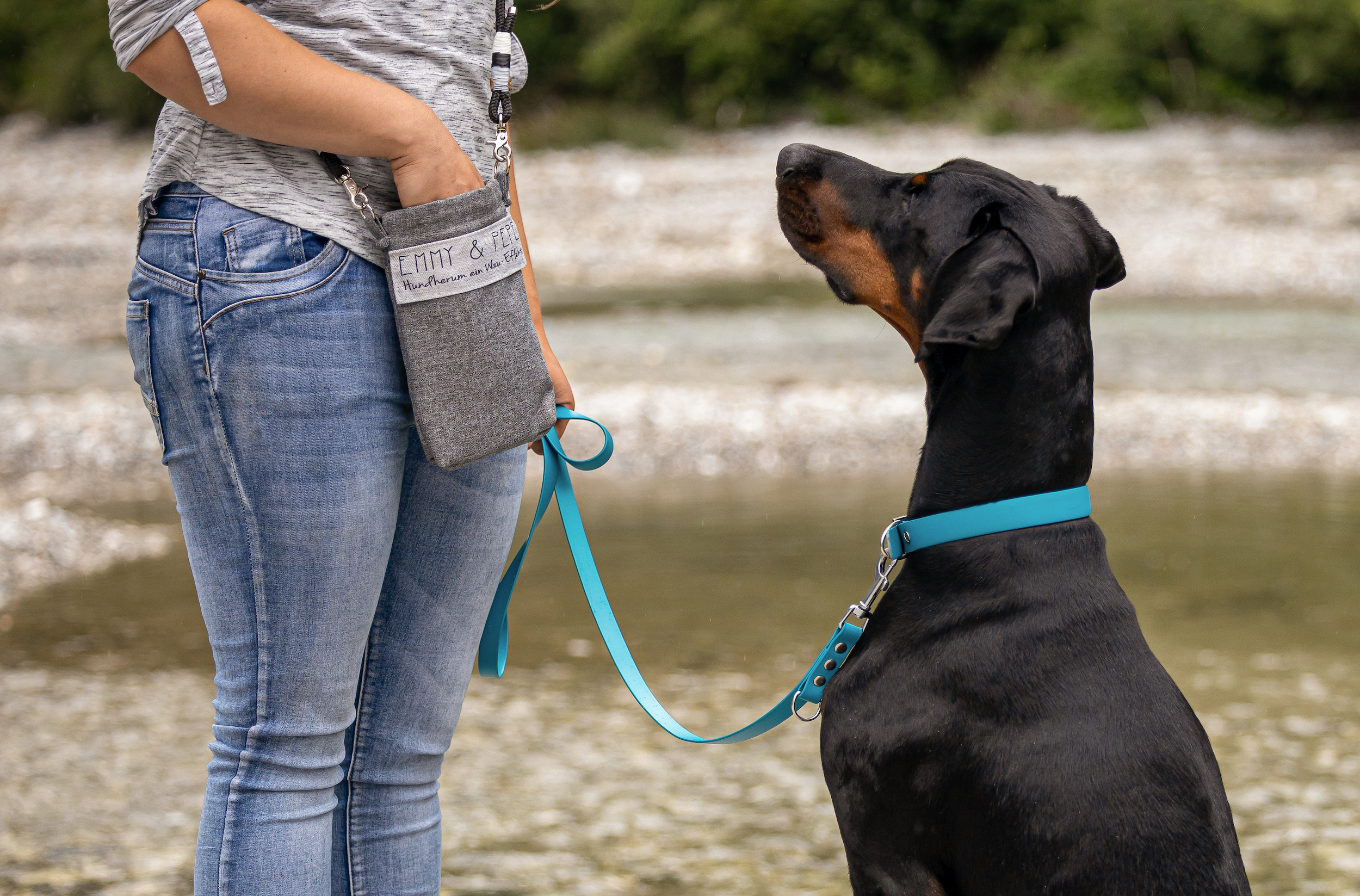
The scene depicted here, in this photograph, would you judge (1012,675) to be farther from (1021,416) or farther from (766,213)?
(766,213)

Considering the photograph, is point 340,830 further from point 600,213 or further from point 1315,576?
point 600,213

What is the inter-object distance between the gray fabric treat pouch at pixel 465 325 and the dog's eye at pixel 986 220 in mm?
763

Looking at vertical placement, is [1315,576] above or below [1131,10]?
below

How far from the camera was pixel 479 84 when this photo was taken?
167 cm

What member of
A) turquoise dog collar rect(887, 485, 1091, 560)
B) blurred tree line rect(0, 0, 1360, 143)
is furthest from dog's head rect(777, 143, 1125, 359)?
blurred tree line rect(0, 0, 1360, 143)

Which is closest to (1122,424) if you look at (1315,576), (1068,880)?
(1315,576)

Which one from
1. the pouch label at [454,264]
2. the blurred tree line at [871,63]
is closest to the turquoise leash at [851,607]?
the pouch label at [454,264]

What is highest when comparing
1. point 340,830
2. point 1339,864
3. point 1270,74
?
point 1270,74

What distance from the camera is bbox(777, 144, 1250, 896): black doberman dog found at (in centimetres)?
A: 174

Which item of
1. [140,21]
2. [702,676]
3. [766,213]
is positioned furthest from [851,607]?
[766,213]

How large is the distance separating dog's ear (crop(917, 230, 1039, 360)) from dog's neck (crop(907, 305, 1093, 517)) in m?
0.06

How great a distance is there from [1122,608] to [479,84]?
3.80ft

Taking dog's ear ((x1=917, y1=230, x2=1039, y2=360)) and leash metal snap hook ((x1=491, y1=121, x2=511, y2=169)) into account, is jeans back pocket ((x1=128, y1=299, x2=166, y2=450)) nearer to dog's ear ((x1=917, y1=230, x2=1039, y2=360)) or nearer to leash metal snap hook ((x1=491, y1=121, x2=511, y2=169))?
leash metal snap hook ((x1=491, y1=121, x2=511, y2=169))

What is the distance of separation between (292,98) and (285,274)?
193 millimetres
